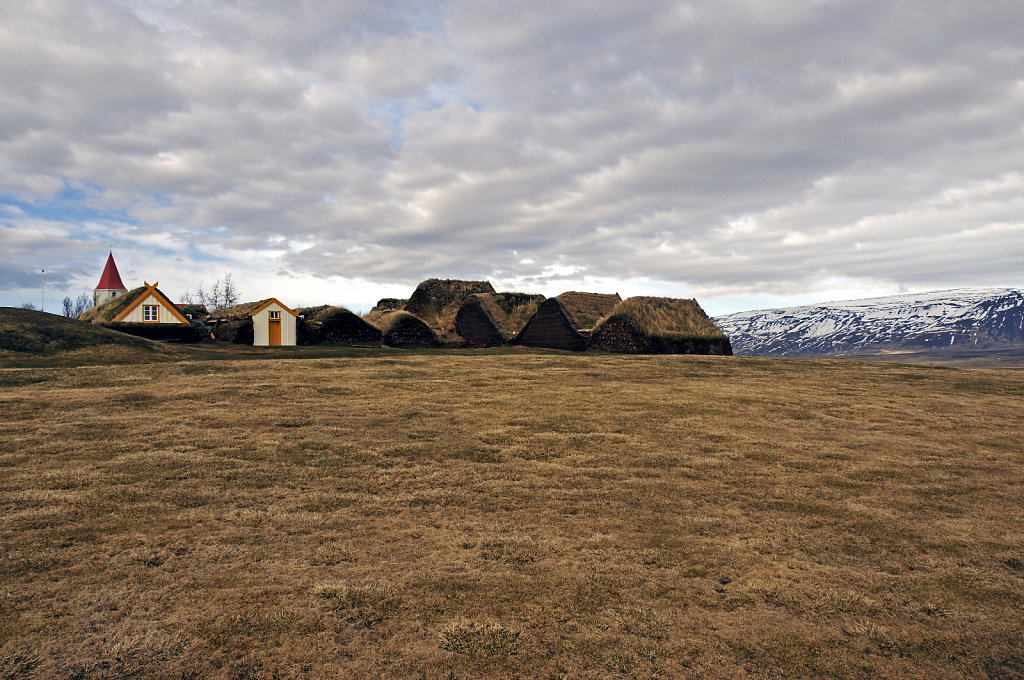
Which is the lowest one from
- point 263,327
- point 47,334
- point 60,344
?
point 60,344

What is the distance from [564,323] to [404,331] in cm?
954

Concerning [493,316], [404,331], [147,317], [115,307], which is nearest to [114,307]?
[115,307]

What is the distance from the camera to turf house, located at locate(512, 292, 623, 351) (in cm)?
3294

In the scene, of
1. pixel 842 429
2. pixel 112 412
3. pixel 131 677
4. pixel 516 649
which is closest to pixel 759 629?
pixel 516 649

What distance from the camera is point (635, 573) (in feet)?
15.2

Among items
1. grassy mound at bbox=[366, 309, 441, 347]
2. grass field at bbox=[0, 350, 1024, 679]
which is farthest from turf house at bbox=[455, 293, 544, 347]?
grass field at bbox=[0, 350, 1024, 679]

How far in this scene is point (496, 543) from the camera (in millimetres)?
5152

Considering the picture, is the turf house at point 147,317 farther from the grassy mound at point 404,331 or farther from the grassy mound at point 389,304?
the grassy mound at point 389,304

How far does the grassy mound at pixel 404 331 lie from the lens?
32.6 meters

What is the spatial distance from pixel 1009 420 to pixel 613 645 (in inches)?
496

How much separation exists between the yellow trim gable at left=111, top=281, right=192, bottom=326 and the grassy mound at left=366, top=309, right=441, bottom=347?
412 inches

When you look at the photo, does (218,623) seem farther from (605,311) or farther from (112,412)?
(605,311)

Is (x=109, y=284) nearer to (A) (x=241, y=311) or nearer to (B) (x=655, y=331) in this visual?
(A) (x=241, y=311)

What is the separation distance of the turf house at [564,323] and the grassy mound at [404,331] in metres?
5.72
